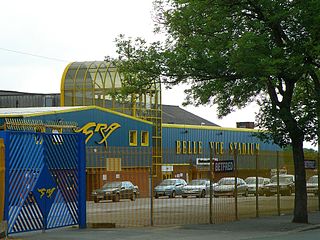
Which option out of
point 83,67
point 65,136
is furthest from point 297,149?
point 83,67

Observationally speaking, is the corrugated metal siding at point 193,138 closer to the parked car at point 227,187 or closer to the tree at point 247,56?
the parked car at point 227,187

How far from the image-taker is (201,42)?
781 inches

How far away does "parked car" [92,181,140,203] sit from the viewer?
20.1 meters

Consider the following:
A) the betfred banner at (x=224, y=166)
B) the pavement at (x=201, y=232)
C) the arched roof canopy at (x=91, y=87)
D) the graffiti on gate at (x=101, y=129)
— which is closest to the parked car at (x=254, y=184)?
the betfred banner at (x=224, y=166)

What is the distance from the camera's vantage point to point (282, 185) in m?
28.8

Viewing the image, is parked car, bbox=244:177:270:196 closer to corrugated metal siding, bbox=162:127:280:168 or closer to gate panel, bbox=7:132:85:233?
gate panel, bbox=7:132:85:233

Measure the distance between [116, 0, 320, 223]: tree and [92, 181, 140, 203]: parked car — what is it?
3394 millimetres

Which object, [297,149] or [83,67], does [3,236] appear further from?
[83,67]

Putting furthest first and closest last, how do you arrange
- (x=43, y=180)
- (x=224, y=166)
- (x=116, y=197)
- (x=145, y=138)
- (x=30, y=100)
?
(x=30, y=100) < (x=145, y=138) < (x=224, y=166) < (x=116, y=197) < (x=43, y=180)

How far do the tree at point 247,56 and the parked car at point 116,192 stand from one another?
3394 mm

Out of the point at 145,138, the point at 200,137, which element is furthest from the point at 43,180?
the point at 200,137

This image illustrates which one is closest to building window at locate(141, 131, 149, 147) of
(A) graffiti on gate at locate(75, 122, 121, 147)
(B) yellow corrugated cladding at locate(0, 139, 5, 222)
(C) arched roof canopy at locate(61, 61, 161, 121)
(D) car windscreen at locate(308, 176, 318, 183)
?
(C) arched roof canopy at locate(61, 61, 161, 121)

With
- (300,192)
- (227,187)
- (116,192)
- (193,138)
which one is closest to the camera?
(116,192)

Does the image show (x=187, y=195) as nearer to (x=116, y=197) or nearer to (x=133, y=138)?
(x=116, y=197)
